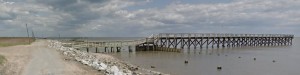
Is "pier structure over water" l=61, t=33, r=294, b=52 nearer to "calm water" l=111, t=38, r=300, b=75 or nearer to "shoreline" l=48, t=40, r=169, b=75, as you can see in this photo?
"calm water" l=111, t=38, r=300, b=75

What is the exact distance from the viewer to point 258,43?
262 ft

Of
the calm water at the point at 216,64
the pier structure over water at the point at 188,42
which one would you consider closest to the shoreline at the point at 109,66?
the calm water at the point at 216,64

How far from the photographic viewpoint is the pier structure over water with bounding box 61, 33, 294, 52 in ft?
176

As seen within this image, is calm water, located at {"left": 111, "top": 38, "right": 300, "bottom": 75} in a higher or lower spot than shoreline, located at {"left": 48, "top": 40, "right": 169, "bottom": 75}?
lower

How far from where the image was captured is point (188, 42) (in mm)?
61438

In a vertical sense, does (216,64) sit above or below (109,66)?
below

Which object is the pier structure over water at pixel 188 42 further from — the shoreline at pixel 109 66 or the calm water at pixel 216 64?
the shoreline at pixel 109 66

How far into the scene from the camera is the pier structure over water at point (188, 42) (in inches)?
2115

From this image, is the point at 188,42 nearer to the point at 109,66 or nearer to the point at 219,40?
the point at 219,40

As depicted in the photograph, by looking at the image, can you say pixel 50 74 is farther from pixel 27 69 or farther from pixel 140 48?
pixel 140 48

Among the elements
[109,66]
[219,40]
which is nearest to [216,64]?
[109,66]

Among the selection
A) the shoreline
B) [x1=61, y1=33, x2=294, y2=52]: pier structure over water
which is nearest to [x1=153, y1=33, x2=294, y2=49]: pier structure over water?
[x1=61, y1=33, x2=294, y2=52]: pier structure over water

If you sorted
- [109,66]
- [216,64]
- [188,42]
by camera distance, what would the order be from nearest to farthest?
[109,66] → [216,64] → [188,42]

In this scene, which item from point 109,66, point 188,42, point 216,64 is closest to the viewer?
point 109,66
